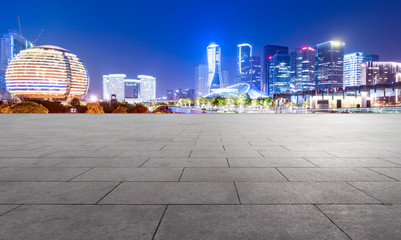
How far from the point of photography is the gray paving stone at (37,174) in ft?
17.7

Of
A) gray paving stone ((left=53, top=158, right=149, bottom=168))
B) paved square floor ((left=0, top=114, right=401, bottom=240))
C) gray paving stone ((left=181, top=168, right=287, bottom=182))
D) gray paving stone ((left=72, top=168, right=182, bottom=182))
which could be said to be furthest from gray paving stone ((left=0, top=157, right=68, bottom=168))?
gray paving stone ((left=181, top=168, right=287, bottom=182))

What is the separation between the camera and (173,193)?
450 cm

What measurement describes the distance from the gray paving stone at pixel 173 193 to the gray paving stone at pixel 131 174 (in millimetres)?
360

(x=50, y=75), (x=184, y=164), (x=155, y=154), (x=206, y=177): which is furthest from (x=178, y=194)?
(x=50, y=75)

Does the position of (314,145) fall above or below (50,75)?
below

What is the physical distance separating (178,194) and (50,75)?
7037 inches

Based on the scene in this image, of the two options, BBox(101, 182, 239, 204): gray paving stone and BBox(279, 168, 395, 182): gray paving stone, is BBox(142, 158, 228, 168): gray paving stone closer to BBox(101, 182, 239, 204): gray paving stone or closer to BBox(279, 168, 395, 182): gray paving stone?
BBox(101, 182, 239, 204): gray paving stone

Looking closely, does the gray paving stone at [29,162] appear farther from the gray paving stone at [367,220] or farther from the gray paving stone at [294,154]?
the gray paving stone at [367,220]

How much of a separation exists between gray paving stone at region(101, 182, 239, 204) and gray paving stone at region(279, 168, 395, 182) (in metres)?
1.60

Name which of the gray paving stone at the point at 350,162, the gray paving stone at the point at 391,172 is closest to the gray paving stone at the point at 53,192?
the gray paving stone at the point at 350,162

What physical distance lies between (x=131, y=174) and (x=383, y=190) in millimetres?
4878

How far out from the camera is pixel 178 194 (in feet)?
14.6

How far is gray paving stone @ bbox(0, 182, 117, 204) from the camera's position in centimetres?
419

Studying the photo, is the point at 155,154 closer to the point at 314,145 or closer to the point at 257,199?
the point at 257,199
